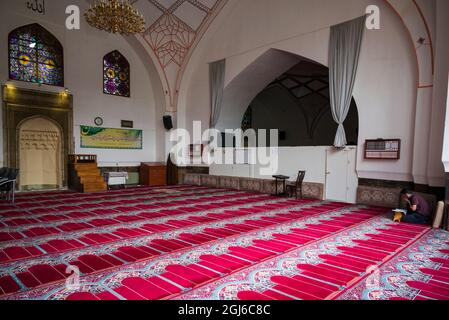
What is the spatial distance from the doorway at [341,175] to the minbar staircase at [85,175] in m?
6.32

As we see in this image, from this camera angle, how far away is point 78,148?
9.04 m

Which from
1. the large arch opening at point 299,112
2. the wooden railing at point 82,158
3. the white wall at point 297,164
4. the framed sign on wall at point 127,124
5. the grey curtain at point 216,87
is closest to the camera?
the white wall at point 297,164

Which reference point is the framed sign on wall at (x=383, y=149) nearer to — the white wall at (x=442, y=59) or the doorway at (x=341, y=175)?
the doorway at (x=341, y=175)

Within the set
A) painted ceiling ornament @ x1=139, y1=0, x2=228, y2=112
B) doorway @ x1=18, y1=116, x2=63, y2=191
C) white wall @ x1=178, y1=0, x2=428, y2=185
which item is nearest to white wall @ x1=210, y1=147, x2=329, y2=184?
white wall @ x1=178, y1=0, x2=428, y2=185

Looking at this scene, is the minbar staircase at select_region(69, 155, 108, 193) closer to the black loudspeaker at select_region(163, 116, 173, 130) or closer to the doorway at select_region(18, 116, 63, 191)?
the doorway at select_region(18, 116, 63, 191)

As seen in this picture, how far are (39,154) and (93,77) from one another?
116 inches

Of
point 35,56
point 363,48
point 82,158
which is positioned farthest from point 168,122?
point 363,48

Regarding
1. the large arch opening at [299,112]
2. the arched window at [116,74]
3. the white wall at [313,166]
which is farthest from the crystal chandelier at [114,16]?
the large arch opening at [299,112]

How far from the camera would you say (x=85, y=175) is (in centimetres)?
845

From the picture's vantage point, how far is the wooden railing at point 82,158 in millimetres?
8805

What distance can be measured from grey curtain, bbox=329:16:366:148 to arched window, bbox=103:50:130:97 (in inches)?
274
